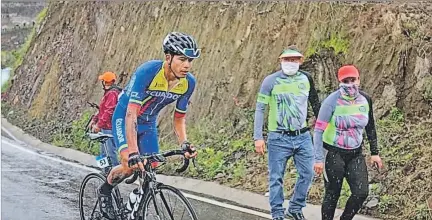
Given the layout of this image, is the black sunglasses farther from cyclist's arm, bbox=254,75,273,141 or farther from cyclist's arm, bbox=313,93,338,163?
cyclist's arm, bbox=254,75,273,141

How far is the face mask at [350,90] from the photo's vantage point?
4750 mm

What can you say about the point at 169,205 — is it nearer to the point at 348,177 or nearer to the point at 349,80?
the point at 348,177

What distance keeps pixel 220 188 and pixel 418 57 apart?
1.68 meters

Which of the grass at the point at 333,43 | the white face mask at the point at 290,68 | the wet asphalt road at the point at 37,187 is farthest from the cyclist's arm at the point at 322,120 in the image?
the wet asphalt road at the point at 37,187

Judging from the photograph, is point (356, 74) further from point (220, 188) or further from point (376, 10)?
point (220, 188)

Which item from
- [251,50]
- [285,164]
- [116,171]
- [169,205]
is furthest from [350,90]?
[116,171]

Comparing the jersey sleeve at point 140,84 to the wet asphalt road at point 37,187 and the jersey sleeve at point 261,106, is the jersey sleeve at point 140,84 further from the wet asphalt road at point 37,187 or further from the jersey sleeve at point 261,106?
the wet asphalt road at point 37,187

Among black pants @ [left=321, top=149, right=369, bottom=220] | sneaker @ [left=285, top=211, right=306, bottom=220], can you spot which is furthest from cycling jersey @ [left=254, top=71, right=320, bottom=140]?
sneaker @ [left=285, top=211, right=306, bottom=220]

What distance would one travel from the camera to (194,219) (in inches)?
173

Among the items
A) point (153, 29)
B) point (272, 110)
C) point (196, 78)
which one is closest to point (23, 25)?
point (153, 29)

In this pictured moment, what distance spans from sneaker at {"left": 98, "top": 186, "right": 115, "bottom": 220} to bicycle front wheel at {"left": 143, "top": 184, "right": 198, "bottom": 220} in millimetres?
681

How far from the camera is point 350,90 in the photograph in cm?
476

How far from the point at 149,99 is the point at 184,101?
0.81 ft

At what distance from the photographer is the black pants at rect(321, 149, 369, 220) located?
→ 4.82 metres
